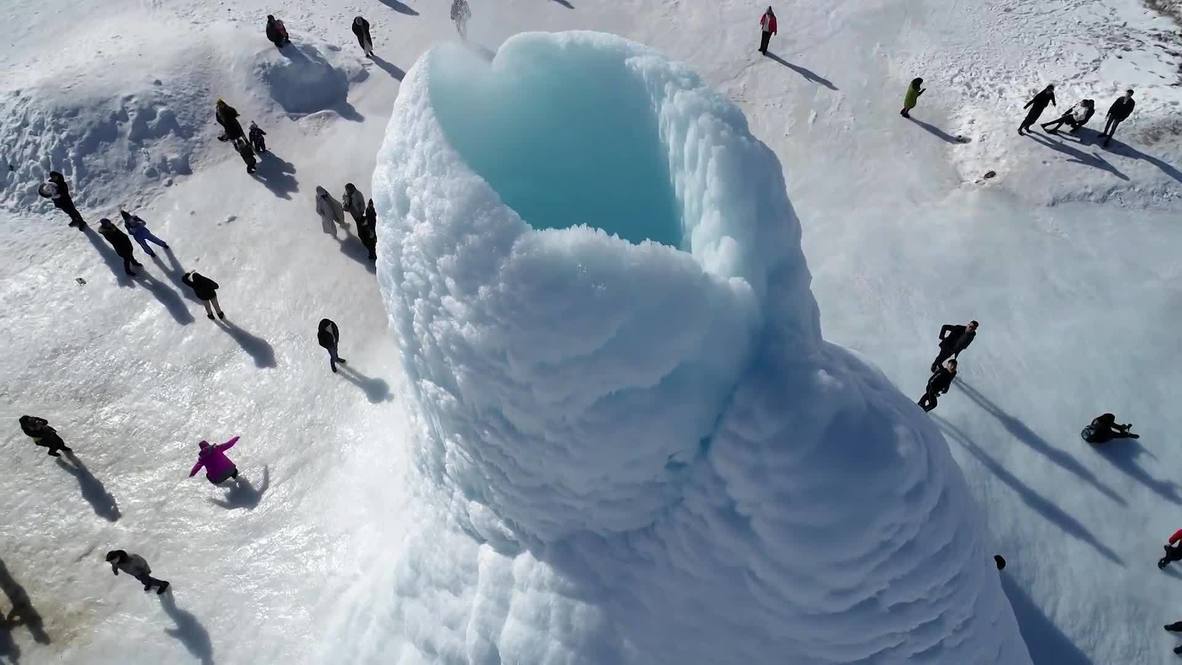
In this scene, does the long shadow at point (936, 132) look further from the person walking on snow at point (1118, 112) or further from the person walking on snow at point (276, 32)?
the person walking on snow at point (276, 32)

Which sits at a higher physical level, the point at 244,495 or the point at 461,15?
the point at 461,15

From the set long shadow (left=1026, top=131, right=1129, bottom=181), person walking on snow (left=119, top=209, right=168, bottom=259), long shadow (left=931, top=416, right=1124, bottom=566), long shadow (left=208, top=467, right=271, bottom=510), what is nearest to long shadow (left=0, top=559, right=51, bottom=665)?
long shadow (left=208, top=467, right=271, bottom=510)

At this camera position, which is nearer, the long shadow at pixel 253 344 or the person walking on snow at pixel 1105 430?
the person walking on snow at pixel 1105 430

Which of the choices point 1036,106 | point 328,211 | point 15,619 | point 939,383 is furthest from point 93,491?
point 1036,106

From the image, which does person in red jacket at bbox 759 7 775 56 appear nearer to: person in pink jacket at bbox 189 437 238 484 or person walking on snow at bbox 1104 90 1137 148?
person walking on snow at bbox 1104 90 1137 148

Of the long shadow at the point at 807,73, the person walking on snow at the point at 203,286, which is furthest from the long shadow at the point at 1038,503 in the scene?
the person walking on snow at the point at 203,286

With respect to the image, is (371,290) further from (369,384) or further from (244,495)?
(244,495)

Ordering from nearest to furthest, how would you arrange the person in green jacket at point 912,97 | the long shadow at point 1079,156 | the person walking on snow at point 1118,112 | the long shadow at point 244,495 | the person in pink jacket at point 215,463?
the person in pink jacket at point 215,463 < the long shadow at point 244,495 < the person walking on snow at point 1118,112 < the long shadow at point 1079,156 < the person in green jacket at point 912,97
